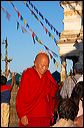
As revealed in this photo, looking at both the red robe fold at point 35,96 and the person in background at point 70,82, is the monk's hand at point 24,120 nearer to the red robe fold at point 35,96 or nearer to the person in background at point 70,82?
the red robe fold at point 35,96

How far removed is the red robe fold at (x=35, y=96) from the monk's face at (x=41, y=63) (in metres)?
0.07

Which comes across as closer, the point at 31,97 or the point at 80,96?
the point at 80,96

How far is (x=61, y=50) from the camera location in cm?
3459

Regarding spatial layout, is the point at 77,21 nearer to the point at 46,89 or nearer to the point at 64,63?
the point at 64,63

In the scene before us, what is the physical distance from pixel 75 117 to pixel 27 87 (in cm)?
134

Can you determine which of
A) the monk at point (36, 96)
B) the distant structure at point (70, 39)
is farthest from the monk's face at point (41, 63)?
the distant structure at point (70, 39)

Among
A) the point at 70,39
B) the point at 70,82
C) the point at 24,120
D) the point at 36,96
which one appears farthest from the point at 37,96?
the point at 70,39

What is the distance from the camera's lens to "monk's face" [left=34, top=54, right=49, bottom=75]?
20.8ft

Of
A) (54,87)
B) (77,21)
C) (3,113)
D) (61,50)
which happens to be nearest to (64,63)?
(61,50)

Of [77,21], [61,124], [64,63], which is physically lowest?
[61,124]

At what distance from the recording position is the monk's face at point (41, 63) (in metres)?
6.35

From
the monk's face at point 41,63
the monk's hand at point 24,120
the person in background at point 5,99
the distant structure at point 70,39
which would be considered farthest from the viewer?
the distant structure at point 70,39

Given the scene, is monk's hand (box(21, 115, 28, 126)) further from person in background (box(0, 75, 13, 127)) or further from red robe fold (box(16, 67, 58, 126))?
person in background (box(0, 75, 13, 127))

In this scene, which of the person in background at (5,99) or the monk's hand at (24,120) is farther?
the person in background at (5,99)
